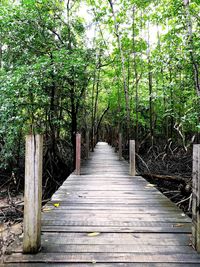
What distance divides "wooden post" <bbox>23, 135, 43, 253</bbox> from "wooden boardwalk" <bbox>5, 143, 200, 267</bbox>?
10cm

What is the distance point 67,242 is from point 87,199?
1.46 m

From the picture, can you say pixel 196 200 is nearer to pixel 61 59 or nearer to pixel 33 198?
pixel 33 198

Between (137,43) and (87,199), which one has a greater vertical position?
(137,43)

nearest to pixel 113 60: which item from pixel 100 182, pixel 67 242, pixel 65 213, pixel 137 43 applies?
pixel 137 43

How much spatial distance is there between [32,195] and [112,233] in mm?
842

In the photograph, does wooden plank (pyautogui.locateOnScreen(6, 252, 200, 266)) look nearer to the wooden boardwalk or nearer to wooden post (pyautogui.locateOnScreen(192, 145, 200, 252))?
the wooden boardwalk

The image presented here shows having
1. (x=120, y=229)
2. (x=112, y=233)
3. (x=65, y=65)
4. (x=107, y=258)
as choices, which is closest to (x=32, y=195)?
(x=107, y=258)

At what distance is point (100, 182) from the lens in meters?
4.73

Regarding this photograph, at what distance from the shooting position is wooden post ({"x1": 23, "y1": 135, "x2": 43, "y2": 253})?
5.74 feet

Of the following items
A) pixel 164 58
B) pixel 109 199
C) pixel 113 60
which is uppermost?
pixel 113 60

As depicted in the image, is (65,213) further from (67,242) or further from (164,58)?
(164,58)

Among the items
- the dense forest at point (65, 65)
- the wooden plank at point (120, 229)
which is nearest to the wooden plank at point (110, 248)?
the wooden plank at point (120, 229)

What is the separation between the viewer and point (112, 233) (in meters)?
2.18

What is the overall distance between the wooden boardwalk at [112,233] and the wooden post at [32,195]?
0.33 ft
